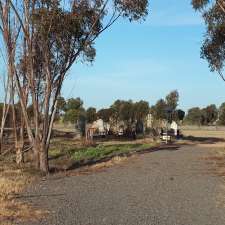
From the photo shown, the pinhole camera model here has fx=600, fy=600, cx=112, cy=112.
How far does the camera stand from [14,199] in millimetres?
13523

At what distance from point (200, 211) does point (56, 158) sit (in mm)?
16179

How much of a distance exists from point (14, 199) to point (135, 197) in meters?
2.82

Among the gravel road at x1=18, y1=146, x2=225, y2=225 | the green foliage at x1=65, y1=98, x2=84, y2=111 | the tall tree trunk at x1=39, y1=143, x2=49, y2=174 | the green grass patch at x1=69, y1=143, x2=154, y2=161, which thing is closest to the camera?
the gravel road at x1=18, y1=146, x2=225, y2=225

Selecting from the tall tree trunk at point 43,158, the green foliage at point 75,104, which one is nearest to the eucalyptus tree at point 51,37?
the tall tree trunk at point 43,158

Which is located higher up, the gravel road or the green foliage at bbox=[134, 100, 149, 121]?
the green foliage at bbox=[134, 100, 149, 121]

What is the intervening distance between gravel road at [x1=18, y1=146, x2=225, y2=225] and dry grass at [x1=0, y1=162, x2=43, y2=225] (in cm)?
37

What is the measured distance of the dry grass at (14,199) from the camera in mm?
11203

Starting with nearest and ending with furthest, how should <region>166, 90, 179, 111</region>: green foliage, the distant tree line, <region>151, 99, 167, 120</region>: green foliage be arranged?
<region>151, 99, 167, 120</region>: green foliage
<region>166, 90, 179, 111</region>: green foliage
the distant tree line

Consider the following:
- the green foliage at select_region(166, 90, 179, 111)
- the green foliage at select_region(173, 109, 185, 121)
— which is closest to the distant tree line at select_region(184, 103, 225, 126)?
the green foliage at select_region(173, 109, 185, 121)

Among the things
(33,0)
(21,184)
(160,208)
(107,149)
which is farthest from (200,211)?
(107,149)

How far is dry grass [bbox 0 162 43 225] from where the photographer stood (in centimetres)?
1120

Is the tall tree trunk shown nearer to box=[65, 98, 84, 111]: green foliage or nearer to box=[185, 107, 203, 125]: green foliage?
box=[65, 98, 84, 111]: green foliage

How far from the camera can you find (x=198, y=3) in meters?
22.9

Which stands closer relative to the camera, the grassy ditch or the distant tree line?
the grassy ditch
